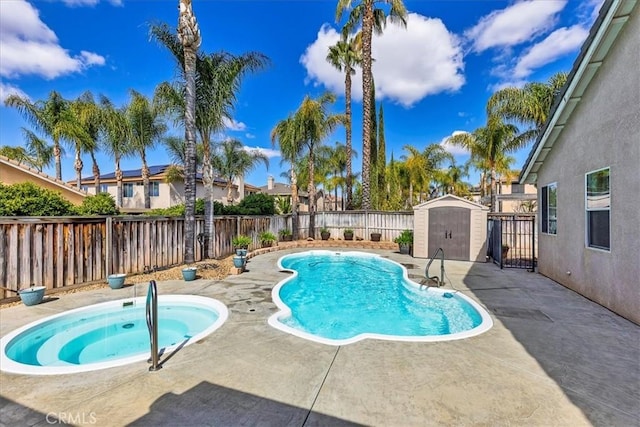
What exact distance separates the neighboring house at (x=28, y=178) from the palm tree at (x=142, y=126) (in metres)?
7.20

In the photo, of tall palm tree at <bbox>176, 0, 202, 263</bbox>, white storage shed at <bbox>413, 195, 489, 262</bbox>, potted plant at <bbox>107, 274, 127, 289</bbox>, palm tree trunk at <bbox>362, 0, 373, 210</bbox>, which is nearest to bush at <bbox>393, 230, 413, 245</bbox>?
white storage shed at <bbox>413, 195, 489, 262</bbox>

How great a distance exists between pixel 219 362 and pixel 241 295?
124 inches

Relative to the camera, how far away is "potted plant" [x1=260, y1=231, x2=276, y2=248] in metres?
14.5

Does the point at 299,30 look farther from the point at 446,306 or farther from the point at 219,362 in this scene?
the point at 219,362

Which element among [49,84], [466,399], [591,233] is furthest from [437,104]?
[49,84]

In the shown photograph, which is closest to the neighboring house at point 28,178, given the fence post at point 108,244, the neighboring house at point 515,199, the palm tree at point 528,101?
the fence post at point 108,244

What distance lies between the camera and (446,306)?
6.61 meters

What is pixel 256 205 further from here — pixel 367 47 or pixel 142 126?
pixel 142 126

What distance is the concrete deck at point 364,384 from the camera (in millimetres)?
2506

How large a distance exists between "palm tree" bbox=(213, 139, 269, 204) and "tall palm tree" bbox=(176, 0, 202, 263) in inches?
675

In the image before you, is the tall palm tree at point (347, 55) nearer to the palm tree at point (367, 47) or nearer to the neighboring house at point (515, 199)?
the palm tree at point (367, 47)

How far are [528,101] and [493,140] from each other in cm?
304

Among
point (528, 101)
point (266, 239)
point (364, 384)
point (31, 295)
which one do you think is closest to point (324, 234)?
point (266, 239)

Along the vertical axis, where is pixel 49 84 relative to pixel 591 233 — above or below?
above
